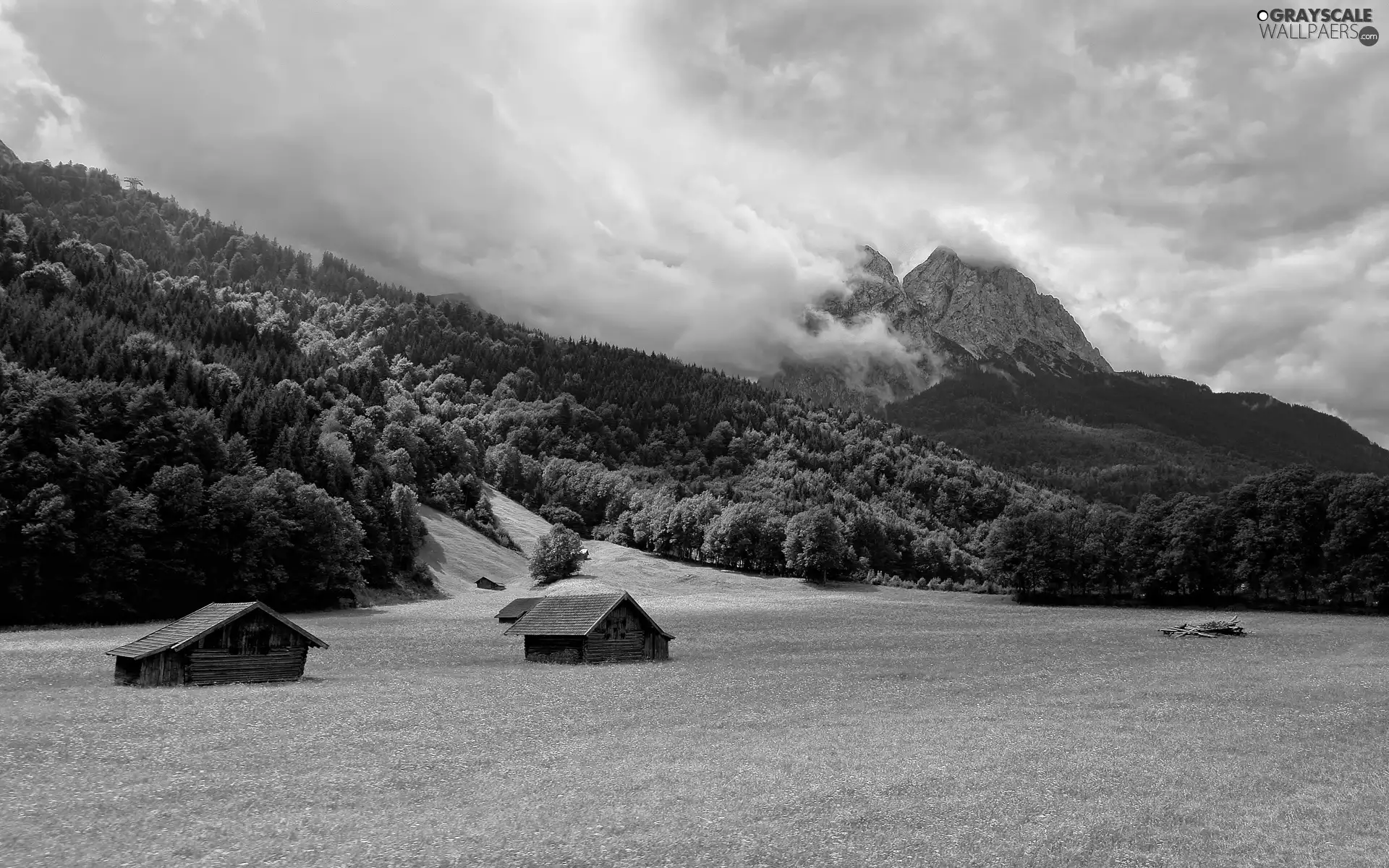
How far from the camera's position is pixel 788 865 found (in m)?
16.1

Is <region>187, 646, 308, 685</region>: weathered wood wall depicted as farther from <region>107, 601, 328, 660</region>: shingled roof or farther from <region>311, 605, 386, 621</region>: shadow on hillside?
<region>311, 605, 386, 621</region>: shadow on hillside

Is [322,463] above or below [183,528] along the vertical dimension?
above

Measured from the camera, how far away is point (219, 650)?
41750 mm

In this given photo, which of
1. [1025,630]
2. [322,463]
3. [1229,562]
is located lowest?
[1025,630]

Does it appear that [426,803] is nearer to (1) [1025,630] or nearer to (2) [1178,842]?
(2) [1178,842]

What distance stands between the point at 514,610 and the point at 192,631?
1758 inches

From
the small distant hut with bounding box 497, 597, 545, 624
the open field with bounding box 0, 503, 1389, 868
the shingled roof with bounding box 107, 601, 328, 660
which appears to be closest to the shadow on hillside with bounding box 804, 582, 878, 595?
the small distant hut with bounding box 497, 597, 545, 624

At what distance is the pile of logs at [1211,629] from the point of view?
74688 mm

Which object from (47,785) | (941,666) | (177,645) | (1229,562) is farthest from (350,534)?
(1229,562)

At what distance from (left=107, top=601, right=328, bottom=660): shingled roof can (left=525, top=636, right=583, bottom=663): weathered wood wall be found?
15.4m

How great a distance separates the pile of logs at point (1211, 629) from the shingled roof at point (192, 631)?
233ft

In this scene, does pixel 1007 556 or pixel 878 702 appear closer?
pixel 878 702

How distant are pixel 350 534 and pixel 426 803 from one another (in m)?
85.7

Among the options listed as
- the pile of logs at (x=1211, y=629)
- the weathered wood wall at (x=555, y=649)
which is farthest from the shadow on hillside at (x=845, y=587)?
the weathered wood wall at (x=555, y=649)
